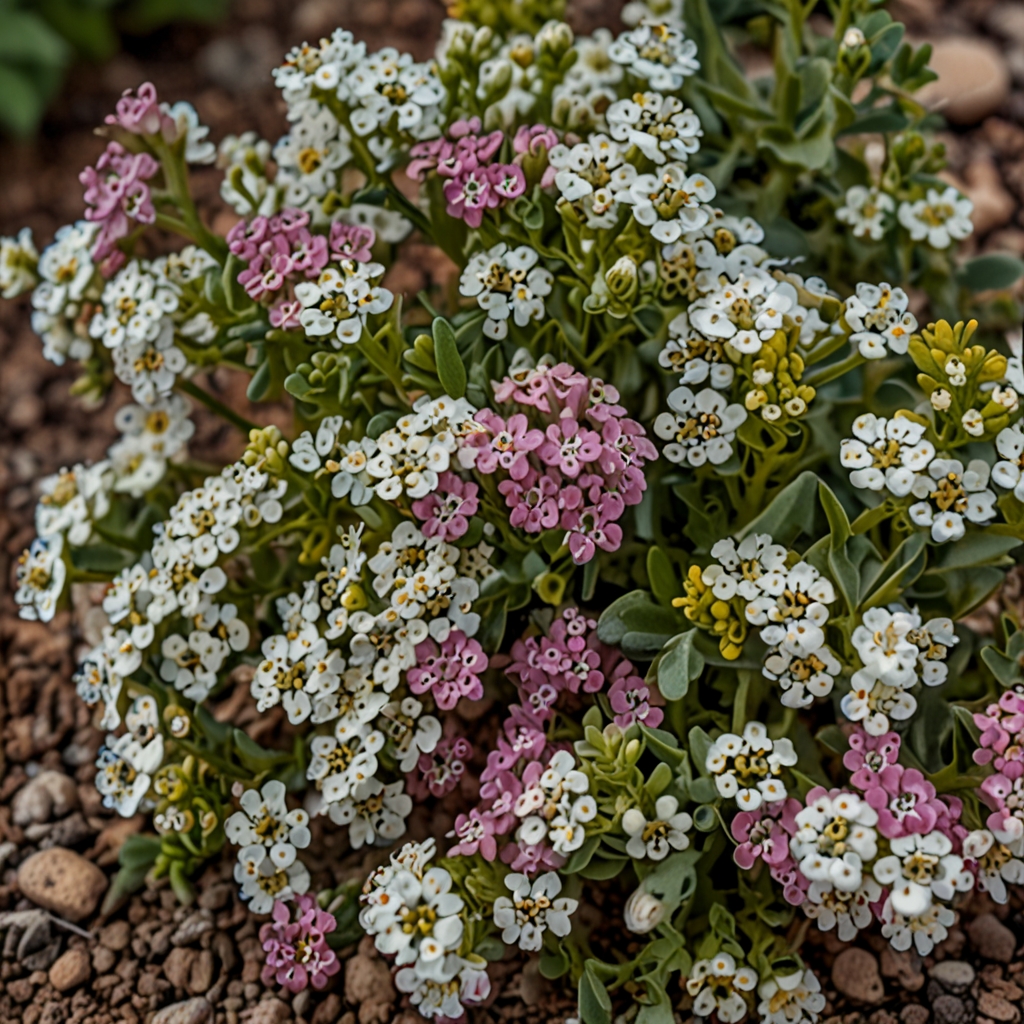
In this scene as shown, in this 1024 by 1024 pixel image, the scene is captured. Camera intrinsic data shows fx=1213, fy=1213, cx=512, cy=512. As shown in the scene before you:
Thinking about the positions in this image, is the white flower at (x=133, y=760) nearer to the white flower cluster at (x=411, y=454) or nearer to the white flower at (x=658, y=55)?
the white flower cluster at (x=411, y=454)

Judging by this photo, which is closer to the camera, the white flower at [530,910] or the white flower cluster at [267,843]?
the white flower at [530,910]

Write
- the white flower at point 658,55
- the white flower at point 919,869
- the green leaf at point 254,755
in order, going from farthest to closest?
the white flower at point 658,55 < the green leaf at point 254,755 < the white flower at point 919,869

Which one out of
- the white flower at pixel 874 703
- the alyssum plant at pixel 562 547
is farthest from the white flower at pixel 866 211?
the white flower at pixel 874 703

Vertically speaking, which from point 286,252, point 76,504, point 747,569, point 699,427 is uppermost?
point 286,252

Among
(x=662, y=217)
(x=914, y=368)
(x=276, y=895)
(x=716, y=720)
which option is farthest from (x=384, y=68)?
(x=276, y=895)

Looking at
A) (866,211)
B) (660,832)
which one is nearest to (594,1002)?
(660,832)

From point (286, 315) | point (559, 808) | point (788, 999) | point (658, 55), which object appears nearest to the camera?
point (559, 808)

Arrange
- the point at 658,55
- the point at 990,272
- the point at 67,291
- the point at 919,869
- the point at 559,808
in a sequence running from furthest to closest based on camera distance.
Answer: the point at 990,272, the point at 67,291, the point at 658,55, the point at 559,808, the point at 919,869

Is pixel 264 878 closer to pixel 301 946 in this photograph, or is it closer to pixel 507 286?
pixel 301 946
